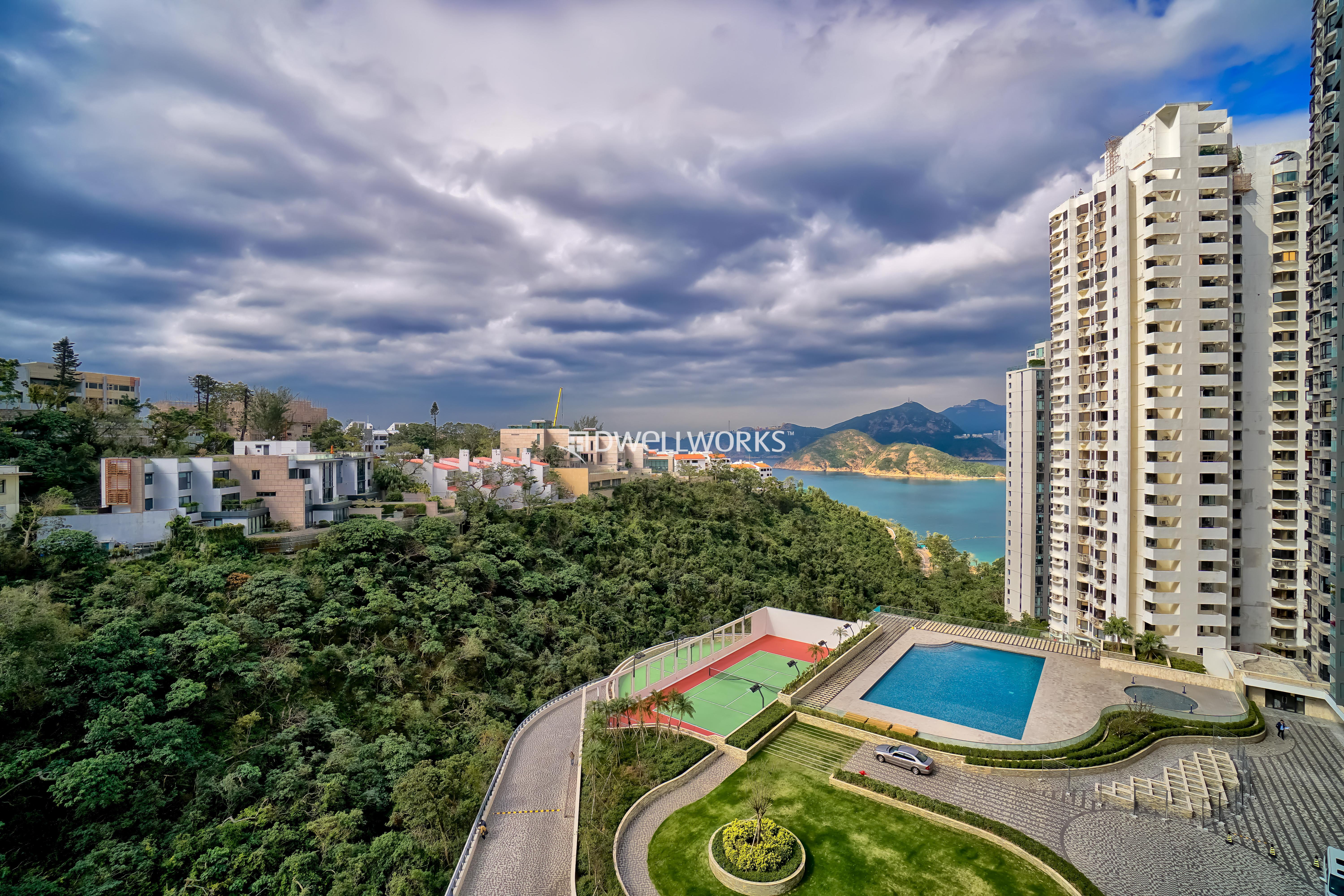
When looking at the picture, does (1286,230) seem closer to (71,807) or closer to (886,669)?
(886,669)

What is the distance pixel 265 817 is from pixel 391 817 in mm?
2808

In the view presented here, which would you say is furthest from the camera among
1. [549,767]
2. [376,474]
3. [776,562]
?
[776,562]

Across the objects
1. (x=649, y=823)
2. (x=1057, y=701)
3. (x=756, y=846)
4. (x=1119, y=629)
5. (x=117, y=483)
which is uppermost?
(x=117, y=483)

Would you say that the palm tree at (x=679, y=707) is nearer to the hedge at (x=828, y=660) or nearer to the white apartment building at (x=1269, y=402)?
the hedge at (x=828, y=660)

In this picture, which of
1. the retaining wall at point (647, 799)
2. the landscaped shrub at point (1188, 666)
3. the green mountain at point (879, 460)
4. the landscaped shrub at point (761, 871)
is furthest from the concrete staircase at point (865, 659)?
the green mountain at point (879, 460)

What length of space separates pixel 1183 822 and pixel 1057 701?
5559 mm

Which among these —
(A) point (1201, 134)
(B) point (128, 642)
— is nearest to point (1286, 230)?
(A) point (1201, 134)

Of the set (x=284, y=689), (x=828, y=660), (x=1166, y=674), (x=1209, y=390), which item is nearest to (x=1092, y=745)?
(x=1166, y=674)

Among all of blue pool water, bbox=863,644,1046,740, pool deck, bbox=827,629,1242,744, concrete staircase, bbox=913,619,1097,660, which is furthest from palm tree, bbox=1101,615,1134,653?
blue pool water, bbox=863,644,1046,740

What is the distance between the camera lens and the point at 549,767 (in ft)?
54.1

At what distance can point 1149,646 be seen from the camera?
19672mm

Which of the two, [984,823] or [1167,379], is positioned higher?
[1167,379]

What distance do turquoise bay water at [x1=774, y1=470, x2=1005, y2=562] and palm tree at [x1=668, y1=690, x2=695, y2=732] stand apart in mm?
43190

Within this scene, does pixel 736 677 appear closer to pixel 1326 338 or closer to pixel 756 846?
pixel 756 846
